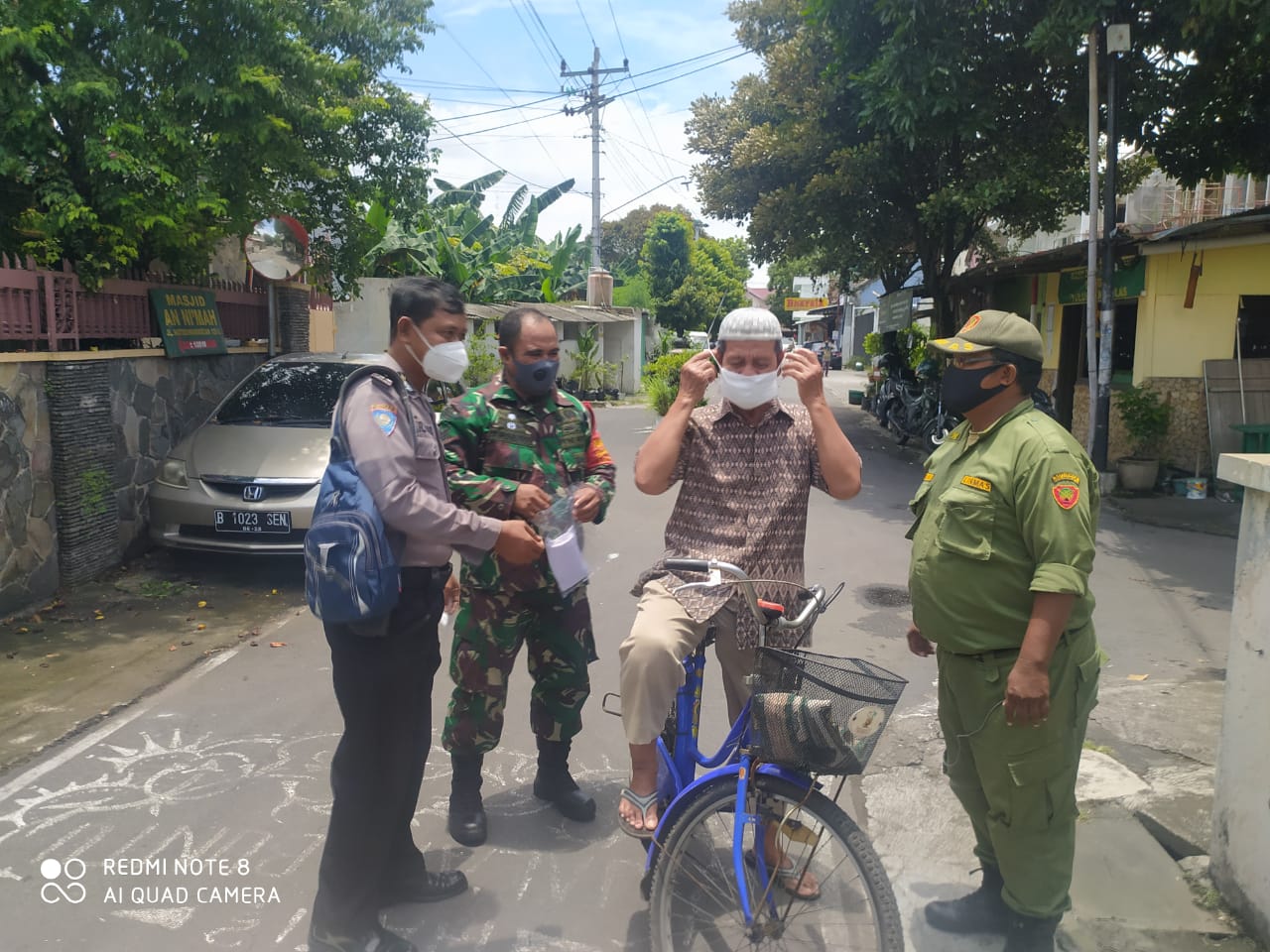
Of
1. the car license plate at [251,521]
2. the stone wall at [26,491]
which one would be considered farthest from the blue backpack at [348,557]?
the stone wall at [26,491]

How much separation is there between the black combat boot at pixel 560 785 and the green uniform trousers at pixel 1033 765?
1500 mm

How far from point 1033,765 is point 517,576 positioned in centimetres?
167

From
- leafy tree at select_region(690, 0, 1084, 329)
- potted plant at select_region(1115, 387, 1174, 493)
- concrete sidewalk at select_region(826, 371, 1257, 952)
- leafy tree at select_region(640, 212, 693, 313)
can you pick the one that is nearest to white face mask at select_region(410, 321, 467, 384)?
concrete sidewalk at select_region(826, 371, 1257, 952)

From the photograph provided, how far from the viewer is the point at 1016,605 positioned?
98.3 inches

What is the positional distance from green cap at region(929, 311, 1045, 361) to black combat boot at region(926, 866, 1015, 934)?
158 cm

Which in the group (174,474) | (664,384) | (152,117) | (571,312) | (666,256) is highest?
(666,256)

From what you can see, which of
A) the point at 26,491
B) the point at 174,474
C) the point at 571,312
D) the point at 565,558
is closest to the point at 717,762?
the point at 565,558

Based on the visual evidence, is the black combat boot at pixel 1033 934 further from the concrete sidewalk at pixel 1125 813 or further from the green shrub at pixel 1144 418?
the green shrub at pixel 1144 418

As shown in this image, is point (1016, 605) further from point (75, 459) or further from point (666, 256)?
point (666, 256)

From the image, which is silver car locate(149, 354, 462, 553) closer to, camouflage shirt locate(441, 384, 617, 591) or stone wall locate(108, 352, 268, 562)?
stone wall locate(108, 352, 268, 562)

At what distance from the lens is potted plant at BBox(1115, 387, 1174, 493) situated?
10.7 m

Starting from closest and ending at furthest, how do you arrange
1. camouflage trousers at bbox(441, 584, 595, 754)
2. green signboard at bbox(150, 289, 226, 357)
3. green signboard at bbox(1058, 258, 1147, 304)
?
camouflage trousers at bbox(441, 584, 595, 754)
green signboard at bbox(150, 289, 226, 357)
green signboard at bbox(1058, 258, 1147, 304)

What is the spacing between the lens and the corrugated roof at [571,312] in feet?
61.8

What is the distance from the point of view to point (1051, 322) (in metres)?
14.0
